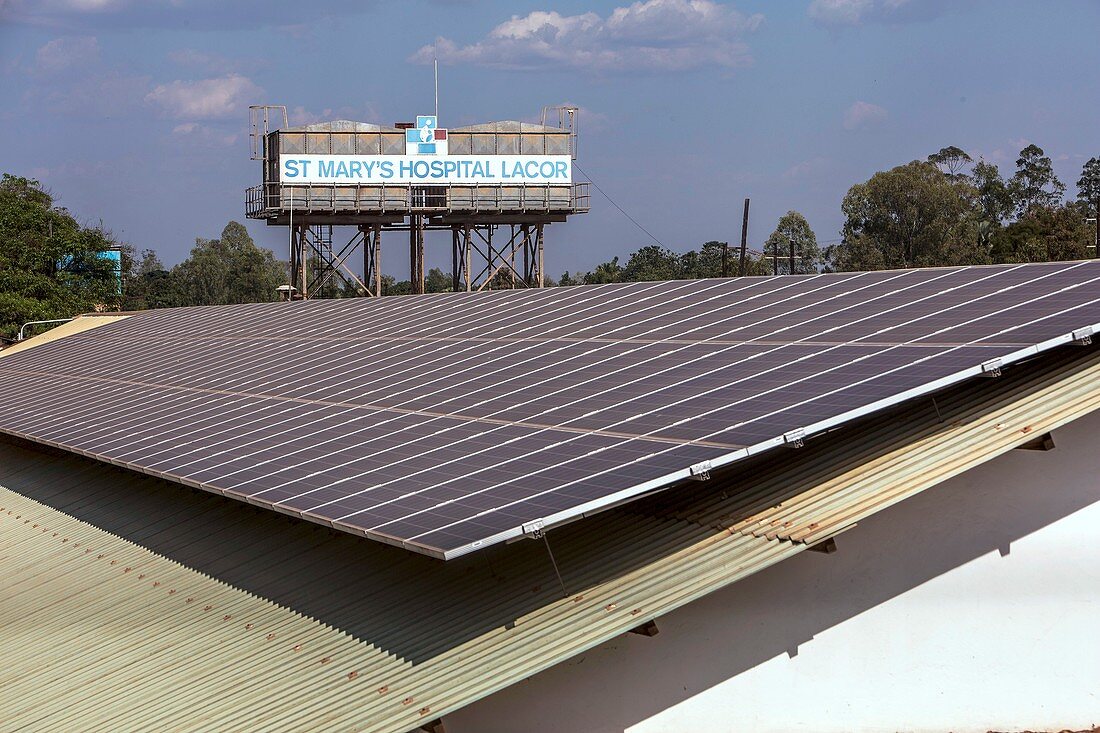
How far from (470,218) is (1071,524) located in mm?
55134

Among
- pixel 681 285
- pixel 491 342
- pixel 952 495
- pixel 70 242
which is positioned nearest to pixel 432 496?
pixel 952 495

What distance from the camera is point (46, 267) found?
78562 millimetres

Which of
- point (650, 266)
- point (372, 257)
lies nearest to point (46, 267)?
point (372, 257)

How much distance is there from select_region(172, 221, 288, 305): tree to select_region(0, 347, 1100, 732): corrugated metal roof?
397 feet

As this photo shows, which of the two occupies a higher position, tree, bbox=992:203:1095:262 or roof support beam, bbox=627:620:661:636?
tree, bbox=992:203:1095:262

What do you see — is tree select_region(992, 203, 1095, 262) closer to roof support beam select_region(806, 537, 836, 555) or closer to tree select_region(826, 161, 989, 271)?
tree select_region(826, 161, 989, 271)

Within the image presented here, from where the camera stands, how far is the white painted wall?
1429 cm

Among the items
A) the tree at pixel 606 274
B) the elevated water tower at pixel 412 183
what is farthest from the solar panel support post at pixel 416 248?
the tree at pixel 606 274

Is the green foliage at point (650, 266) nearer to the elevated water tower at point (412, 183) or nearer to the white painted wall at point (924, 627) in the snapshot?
the elevated water tower at point (412, 183)

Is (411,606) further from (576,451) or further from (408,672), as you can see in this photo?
(576,451)

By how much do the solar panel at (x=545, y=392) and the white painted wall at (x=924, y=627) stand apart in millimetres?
1953

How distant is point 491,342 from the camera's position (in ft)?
74.2

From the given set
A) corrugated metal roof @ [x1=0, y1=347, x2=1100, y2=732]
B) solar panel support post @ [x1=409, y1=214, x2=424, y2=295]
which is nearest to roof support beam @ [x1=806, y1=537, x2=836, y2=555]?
corrugated metal roof @ [x1=0, y1=347, x2=1100, y2=732]

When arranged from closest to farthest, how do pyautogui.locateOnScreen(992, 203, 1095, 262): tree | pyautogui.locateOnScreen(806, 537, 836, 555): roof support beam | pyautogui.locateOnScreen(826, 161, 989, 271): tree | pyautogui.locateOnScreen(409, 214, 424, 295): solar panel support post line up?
pyautogui.locateOnScreen(806, 537, 836, 555): roof support beam
pyautogui.locateOnScreen(409, 214, 424, 295): solar panel support post
pyautogui.locateOnScreen(992, 203, 1095, 262): tree
pyautogui.locateOnScreen(826, 161, 989, 271): tree
